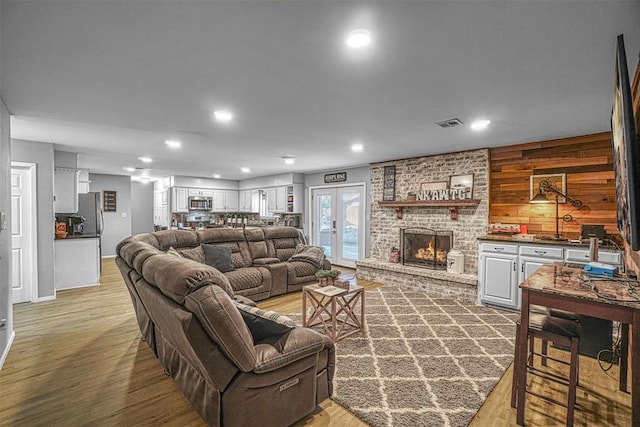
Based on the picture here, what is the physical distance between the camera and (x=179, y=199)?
350 inches

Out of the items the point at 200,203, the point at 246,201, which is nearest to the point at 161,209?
the point at 200,203

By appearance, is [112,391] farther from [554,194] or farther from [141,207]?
[141,207]

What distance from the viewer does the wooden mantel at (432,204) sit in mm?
4904

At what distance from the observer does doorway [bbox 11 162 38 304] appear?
14.1 ft

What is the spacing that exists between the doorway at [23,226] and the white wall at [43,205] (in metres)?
0.06

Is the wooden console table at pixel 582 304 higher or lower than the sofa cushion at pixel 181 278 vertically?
lower

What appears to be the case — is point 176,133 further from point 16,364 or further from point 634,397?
point 634,397

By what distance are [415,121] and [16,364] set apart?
4.60 meters

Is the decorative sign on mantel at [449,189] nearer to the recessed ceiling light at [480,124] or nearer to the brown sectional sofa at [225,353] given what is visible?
the recessed ceiling light at [480,124]

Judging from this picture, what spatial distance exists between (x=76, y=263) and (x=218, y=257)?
2.80m

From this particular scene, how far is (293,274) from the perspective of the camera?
197 inches

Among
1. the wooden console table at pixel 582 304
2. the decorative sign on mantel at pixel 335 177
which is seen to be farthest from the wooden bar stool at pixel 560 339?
the decorative sign on mantel at pixel 335 177

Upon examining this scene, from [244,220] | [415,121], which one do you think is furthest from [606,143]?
[244,220]

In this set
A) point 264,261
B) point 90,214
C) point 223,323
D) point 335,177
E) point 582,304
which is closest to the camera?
point 223,323
